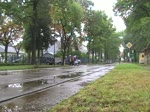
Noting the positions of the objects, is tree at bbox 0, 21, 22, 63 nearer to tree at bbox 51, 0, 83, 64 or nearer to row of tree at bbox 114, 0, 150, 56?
tree at bbox 51, 0, 83, 64

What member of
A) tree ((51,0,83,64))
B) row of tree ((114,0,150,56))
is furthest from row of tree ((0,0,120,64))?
row of tree ((114,0,150,56))

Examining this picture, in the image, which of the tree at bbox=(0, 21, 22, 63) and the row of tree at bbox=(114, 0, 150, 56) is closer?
the row of tree at bbox=(114, 0, 150, 56)

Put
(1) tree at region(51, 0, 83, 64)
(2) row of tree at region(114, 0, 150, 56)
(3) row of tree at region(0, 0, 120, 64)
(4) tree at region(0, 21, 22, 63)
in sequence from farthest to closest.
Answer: (4) tree at region(0, 21, 22, 63)
(1) tree at region(51, 0, 83, 64)
(3) row of tree at region(0, 0, 120, 64)
(2) row of tree at region(114, 0, 150, 56)

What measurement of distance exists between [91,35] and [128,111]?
82.3 metres

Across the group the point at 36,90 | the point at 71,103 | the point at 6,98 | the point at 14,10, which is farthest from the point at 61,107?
the point at 14,10

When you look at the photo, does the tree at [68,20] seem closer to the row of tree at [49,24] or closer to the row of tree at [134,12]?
the row of tree at [49,24]

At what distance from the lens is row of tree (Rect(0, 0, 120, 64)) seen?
→ 1886 inches

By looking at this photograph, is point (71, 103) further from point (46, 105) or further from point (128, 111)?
point (128, 111)

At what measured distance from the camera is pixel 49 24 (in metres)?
63.3

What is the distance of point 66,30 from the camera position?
6962 cm

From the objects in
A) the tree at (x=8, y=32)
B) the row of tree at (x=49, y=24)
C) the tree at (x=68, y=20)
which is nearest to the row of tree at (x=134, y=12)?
the row of tree at (x=49, y=24)

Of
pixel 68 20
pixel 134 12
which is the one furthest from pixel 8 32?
pixel 134 12

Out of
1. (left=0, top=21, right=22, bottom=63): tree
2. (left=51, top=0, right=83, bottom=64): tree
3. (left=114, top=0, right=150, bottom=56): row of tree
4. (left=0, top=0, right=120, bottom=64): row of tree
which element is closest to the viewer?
(left=114, top=0, right=150, bottom=56): row of tree

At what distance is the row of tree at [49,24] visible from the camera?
47.9m
